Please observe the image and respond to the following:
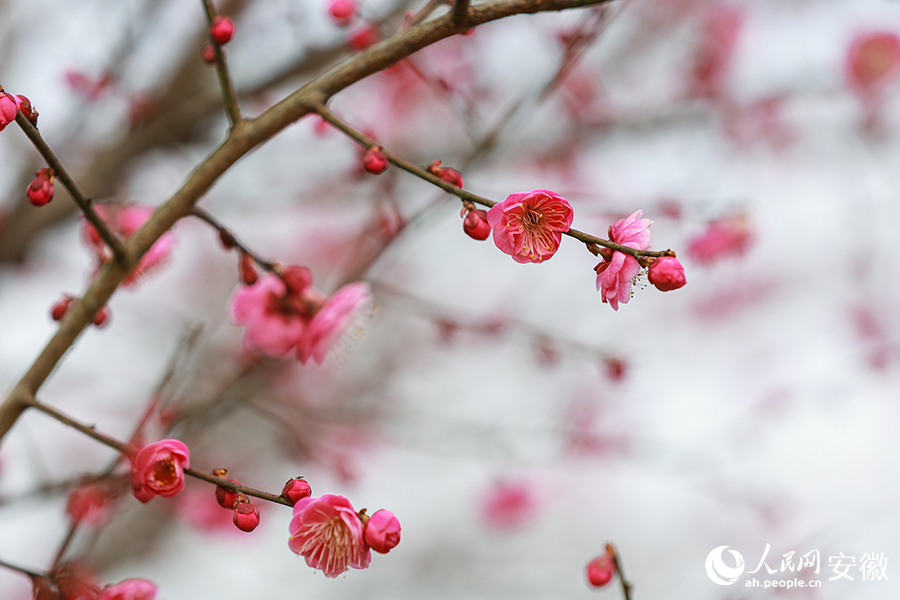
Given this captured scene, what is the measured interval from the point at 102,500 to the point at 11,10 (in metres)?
3.43

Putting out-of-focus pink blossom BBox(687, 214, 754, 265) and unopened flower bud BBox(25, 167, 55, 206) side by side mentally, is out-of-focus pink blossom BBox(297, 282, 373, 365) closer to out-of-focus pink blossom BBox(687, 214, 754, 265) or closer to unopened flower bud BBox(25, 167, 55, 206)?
unopened flower bud BBox(25, 167, 55, 206)

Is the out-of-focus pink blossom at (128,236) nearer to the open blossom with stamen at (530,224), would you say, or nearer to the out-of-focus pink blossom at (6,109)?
the out-of-focus pink blossom at (6,109)

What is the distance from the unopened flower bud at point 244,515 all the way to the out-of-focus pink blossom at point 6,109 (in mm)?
579

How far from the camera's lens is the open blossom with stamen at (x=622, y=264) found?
2.64ft

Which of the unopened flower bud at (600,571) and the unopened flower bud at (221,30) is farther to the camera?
the unopened flower bud at (600,571)

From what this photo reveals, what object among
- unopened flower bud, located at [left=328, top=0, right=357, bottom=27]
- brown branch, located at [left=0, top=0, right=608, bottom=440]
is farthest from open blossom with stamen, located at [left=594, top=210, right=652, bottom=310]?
unopened flower bud, located at [left=328, top=0, right=357, bottom=27]

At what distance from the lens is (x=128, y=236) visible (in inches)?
47.0

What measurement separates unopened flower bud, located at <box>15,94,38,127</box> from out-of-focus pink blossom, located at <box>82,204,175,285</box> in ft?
0.69

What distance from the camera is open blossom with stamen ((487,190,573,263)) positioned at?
33.9 inches

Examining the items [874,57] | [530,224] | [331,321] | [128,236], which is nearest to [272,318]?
[331,321]

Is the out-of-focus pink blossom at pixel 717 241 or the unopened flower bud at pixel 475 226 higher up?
the out-of-focus pink blossom at pixel 717 241

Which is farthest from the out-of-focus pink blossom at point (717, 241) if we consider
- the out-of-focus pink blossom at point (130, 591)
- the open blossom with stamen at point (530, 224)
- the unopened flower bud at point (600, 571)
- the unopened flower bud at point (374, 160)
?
the out-of-focus pink blossom at point (130, 591)

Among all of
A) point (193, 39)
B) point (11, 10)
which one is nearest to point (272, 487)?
point (193, 39)

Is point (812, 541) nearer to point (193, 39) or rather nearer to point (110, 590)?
point (110, 590)
